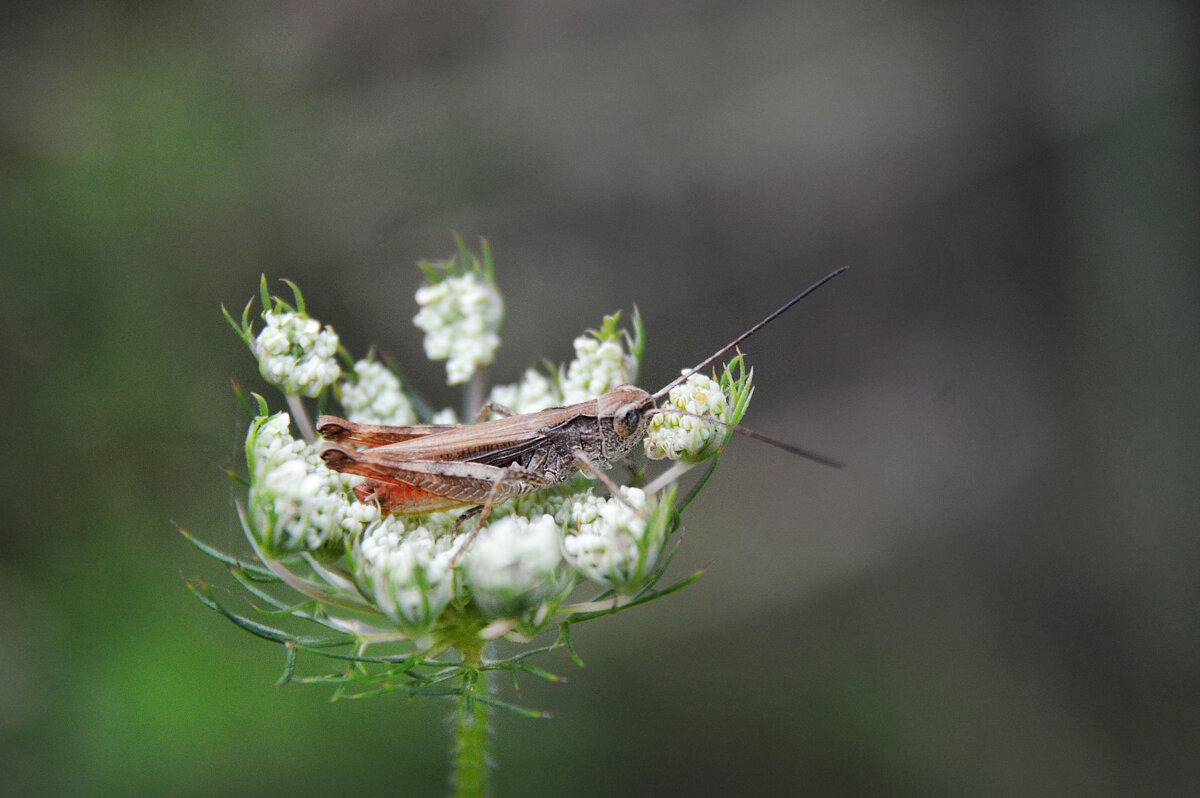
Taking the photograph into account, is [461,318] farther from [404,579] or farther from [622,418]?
[404,579]

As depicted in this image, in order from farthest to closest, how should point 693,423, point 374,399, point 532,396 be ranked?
point 532,396, point 374,399, point 693,423

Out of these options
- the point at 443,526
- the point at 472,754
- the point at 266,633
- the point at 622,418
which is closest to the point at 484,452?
the point at 443,526

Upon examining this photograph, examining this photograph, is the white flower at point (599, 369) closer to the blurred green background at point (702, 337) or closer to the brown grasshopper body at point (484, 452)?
the brown grasshopper body at point (484, 452)

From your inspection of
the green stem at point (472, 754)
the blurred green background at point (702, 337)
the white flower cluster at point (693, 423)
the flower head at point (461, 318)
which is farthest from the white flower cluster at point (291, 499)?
the blurred green background at point (702, 337)

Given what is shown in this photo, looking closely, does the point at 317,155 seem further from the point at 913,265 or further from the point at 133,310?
the point at 913,265

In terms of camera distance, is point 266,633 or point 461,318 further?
point 461,318

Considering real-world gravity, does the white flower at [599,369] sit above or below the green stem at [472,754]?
above

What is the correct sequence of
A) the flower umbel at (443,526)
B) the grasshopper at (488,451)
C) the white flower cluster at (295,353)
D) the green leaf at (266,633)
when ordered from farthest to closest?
1. the white flower cluster at (295,353)
2. the grasshopper at (488,451)
3. the green leaf at (266,633)
4. the flower umbel at (443,526)
